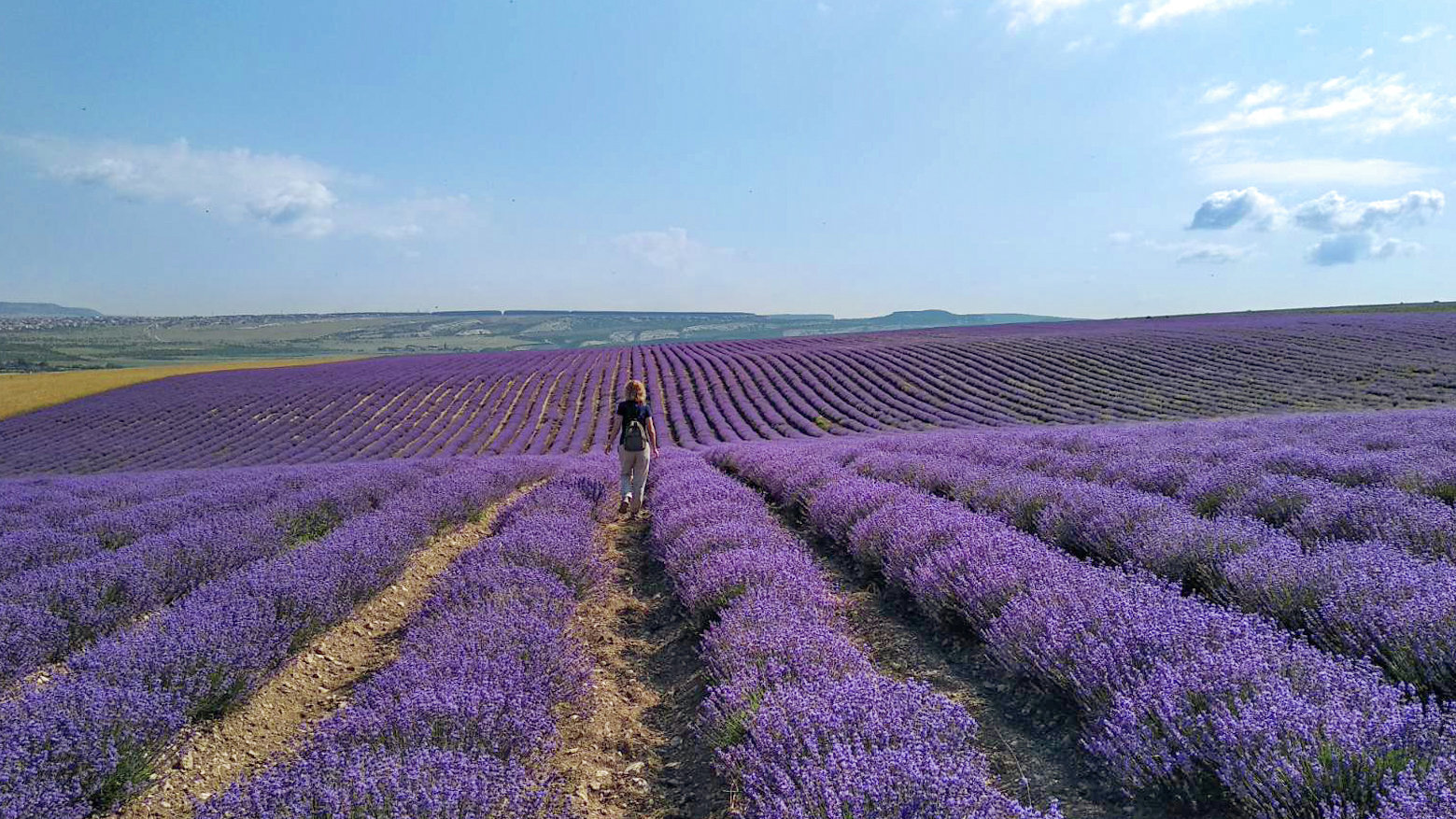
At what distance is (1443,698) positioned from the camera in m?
2.15

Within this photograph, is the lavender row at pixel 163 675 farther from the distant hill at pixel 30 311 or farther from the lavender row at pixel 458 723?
the distant hill at pixel 30 311

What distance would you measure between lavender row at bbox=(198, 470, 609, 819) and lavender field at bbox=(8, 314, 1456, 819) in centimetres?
1

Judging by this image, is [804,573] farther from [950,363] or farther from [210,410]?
[210,410]

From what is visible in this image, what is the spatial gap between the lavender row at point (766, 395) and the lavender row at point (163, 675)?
13.8 m

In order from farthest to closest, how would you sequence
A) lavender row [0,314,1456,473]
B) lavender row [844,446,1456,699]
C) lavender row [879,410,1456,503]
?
lavender row [0,314,1456,473] → lavender row [879,410,1456,503] → lavender row [844,446,1456,699]

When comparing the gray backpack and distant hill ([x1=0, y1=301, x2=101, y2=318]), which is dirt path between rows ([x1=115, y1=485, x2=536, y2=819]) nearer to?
the gray backpack

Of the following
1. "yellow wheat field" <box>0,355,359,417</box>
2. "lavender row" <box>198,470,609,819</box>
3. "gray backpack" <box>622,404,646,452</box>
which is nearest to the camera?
"lavender row" <box>198,470,609,819</box>

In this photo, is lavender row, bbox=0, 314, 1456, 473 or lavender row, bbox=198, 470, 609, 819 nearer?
lavender row, bbox=198, 470, 609, 819

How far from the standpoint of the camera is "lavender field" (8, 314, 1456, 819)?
6.09 feet

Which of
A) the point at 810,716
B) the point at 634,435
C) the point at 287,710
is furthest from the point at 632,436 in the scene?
the point at 810,716

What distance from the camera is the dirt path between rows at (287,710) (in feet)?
8.21

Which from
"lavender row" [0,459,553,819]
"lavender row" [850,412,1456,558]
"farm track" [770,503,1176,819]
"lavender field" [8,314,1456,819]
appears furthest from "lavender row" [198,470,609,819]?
"lavender row" [850,412,1456,558]

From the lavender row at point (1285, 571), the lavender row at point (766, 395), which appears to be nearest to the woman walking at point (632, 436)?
the lavender row at point (1285, 571)

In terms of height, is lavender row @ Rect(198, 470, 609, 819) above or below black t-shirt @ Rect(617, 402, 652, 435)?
below
